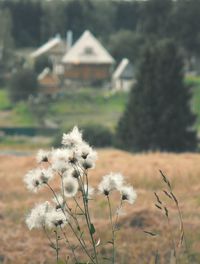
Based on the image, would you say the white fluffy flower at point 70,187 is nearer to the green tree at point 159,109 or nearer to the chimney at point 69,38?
the green tree at point 159,109

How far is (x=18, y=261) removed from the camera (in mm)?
11234

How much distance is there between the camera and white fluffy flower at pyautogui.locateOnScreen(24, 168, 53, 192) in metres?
4.85

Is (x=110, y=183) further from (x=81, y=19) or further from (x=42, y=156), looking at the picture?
(x=81, y=19)

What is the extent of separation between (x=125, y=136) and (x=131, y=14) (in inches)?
3736

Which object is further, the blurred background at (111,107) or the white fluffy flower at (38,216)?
the blurred background at (111,107)

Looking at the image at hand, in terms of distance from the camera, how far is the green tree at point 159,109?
206ft

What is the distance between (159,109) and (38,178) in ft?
199

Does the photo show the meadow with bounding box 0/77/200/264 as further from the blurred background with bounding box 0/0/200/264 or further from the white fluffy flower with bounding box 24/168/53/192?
the white fluffy flower with bounding box 24/168/53/192

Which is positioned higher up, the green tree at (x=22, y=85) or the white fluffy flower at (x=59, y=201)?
the white fluffy flower at (x=59, y=201)

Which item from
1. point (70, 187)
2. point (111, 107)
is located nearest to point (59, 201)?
point (70, 187)

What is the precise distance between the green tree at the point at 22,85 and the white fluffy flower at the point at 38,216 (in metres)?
93.5

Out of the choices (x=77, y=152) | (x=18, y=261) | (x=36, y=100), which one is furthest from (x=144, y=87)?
(x=77, y=152)

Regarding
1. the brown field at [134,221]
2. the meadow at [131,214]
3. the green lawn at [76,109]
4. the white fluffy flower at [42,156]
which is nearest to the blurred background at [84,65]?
the green lawn at [76,109]

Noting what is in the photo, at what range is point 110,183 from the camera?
4.99 meters
